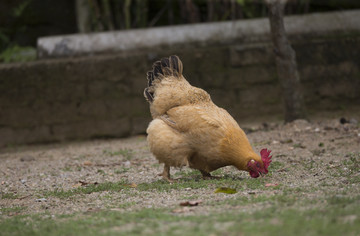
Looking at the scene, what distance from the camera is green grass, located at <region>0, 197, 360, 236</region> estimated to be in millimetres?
3074

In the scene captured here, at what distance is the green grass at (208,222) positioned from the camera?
307 cm

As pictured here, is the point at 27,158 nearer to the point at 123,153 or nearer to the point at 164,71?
the point at 123,153

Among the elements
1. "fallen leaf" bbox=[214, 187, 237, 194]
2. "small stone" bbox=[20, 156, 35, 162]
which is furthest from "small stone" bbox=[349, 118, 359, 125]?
"small stone" bbox=[20, 156, 35, 162]

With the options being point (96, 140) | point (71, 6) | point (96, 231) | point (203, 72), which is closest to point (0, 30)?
point (71, 6)

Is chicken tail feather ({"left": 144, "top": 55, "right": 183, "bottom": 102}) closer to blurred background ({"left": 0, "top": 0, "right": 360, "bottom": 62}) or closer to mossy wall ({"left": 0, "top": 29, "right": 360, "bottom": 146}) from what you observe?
mossy wall ({"left": 0, "top": 29, "right": 360, "bottom": 146})

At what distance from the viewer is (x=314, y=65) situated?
30.6 feet

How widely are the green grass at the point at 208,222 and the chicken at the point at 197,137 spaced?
108 cm

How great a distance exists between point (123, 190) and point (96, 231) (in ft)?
5.54

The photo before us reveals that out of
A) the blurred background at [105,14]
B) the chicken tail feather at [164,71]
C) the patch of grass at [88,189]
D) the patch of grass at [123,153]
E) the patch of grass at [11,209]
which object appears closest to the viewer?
the patch of grass at [11,209]

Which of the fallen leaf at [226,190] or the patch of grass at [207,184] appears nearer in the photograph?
the fallen leaf at [226,190]

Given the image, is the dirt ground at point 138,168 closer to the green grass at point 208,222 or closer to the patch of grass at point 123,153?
the patch of grass at point 123,153

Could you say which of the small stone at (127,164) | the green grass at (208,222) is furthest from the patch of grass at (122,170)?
the green grass at (208,222)

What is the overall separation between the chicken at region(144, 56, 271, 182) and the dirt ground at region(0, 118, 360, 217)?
30 cm

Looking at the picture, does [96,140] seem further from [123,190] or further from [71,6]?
[123,190]
